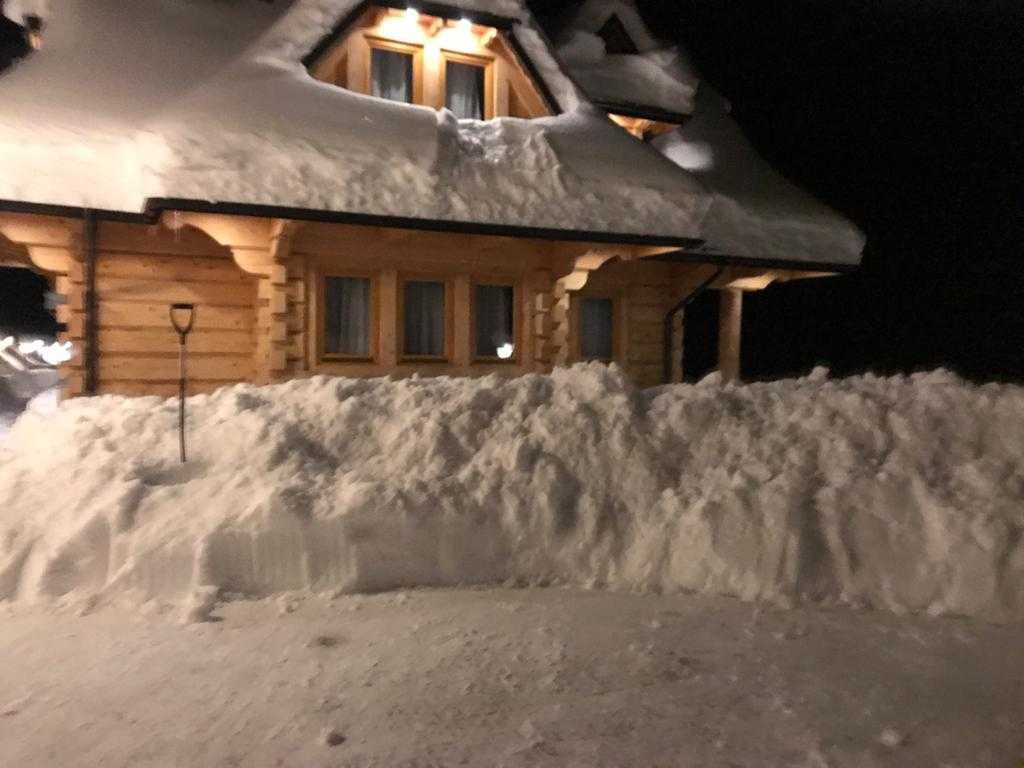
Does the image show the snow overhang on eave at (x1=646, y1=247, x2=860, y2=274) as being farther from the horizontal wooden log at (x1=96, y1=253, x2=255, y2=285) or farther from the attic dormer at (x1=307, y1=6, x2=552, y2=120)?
the horizontal wooden log at (x1=96, y1=253, x2=255, y2=285)

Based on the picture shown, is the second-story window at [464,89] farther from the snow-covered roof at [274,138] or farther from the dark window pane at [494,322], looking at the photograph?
the dark window pane at [494,322]

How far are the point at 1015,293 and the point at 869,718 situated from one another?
2688 centimetres

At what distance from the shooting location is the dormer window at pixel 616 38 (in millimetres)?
15992

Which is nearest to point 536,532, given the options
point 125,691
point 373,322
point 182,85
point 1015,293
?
point 125,691

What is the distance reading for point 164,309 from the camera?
10398mm

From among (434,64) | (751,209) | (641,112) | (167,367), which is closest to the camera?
(167,367)

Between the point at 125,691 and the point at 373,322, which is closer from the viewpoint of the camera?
the point at 125,691

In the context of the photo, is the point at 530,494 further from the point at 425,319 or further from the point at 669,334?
the point at 669,334

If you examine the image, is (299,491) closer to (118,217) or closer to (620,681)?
(620,681)

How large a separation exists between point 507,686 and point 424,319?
7.87 meters

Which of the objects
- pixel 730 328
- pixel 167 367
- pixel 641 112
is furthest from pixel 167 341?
pixel 730 328

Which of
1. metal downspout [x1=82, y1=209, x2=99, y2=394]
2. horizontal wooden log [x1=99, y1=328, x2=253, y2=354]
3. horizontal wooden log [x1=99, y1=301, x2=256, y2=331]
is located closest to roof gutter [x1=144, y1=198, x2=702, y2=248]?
metal downspout [x1=82, y1=209, x2=99, y2=394]

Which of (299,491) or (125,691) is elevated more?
(299,491)

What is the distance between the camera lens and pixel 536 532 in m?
6.36
